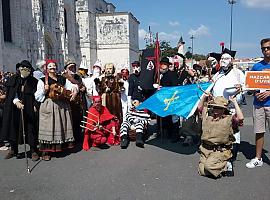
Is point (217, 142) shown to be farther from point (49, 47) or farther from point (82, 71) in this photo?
point (49, 47)

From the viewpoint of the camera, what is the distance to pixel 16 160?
620cm

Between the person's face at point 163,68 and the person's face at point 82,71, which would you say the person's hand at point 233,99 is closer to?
the person's face at point 163,68

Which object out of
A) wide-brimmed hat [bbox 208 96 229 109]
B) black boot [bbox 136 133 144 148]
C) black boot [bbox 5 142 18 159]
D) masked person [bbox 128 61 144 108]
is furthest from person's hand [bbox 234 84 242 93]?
black boot [bbox 5 142 18 159]

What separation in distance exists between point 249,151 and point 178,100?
5.93 ft

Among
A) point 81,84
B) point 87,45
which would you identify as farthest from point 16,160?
point 87,45

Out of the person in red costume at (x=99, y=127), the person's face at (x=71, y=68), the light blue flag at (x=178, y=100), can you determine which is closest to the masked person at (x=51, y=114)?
the person in red costume at (x=99, y=127)

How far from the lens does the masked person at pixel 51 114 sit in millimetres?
6039

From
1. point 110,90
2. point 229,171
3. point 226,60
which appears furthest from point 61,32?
point 229,171

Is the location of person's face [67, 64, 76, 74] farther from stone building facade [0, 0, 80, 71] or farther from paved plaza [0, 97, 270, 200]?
stone building facade [0, 0, 80, 71]

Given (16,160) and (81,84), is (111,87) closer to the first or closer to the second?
Answer: (81,84)

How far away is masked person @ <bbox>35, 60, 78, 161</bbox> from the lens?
604 centimetres

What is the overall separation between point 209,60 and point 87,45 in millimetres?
42222

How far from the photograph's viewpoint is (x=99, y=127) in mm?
7000

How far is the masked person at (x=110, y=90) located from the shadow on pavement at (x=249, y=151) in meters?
3.04
